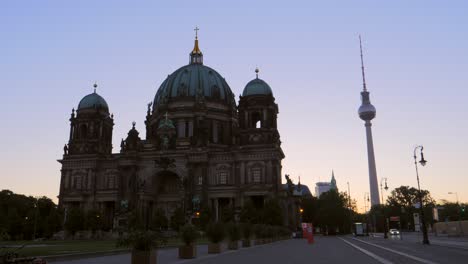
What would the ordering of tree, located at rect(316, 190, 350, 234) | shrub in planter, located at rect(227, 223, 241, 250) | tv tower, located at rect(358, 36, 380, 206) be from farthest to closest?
1. tv tower, located at rect(358, 36, 380, 206)
2. tree, located at rect(316, 190, 350, 234)
3. shrub in planter, located at rect(227, 223, 241, 250)

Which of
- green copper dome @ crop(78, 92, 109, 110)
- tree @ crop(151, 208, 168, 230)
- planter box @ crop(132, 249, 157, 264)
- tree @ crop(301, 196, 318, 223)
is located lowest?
planter box @ crop(132, 249, 157, 264)

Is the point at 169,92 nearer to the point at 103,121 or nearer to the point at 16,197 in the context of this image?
the point at 103,121

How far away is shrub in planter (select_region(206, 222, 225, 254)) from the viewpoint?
97.4 ft

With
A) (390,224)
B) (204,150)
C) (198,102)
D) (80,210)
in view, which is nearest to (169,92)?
(198,102)

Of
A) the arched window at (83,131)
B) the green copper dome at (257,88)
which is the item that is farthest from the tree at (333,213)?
the arched window at (83,131)

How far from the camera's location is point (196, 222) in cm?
7200

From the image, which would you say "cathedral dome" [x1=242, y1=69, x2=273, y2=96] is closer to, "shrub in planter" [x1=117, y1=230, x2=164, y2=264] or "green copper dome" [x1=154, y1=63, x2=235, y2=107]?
"green copper dome" [x1=154, y1=63, x2=235, y2=107]

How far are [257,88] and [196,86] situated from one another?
55.7 ft

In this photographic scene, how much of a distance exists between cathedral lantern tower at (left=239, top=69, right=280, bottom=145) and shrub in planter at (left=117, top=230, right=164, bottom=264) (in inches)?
2506

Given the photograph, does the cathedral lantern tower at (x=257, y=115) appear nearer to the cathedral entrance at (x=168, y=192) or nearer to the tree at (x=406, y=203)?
the cathedral entrance at (x=168, y=192)

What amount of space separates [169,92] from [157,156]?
20119 mm

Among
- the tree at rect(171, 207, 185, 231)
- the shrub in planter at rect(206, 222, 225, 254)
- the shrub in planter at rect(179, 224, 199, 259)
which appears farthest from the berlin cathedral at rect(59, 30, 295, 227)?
the shrub in planter at rect(179, 224, 199, 259)

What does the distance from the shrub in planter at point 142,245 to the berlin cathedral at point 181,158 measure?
5668 cm

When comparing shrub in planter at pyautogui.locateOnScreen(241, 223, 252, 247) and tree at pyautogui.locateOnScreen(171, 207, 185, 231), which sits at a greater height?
tree at pyautogui.locateOnScreen(171, 207, 185, 231)
